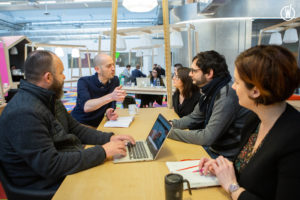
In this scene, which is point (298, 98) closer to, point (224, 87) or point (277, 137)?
point (224, 87)

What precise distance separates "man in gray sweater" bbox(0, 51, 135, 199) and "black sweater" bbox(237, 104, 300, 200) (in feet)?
2.25

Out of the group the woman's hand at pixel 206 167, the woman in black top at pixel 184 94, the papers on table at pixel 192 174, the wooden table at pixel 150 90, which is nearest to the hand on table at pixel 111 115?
the woman in black top at pixel 184 94

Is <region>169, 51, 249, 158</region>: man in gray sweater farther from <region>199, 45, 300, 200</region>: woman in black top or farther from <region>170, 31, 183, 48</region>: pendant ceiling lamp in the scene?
<region>170, 31, 183, 48</region>: pendant ceiling lamp

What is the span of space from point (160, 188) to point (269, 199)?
419mm

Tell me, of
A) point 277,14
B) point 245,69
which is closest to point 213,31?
point 277,14

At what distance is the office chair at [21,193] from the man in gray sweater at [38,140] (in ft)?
0.09

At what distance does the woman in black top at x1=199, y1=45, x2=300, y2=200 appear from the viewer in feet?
2.33

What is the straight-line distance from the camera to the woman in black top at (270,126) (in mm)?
709

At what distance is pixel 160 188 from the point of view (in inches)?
37.0

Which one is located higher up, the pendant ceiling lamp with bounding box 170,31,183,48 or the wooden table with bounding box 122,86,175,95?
the pendant ceiling lamp with bounding box 170,31,183,48

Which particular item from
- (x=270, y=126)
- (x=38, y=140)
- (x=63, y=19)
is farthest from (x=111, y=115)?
(x=63, y=19)

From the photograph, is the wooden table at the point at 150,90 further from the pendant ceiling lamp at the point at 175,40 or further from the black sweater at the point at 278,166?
the black sweater at the point at 278,166

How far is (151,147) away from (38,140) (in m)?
0.62

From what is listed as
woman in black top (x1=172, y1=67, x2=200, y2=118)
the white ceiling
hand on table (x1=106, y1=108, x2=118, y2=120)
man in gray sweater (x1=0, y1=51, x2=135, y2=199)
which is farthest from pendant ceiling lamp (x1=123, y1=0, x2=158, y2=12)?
the white ceiling
